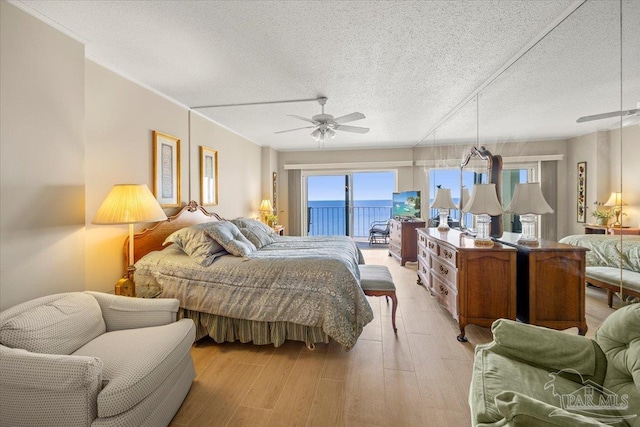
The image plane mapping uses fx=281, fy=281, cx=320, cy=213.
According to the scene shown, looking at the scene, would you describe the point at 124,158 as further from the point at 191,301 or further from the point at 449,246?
the point at 449,246

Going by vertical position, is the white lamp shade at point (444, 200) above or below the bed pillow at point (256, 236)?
above

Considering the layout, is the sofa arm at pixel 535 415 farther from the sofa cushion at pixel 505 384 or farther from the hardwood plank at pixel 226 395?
the hardwood plank at pixel 226 395

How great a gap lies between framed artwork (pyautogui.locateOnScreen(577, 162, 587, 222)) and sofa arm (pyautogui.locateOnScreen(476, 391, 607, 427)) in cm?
171

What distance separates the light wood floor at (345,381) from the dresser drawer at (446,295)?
0.22 meters

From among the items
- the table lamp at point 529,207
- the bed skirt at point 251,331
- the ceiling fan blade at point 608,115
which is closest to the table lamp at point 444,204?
the table lamp at point 529,207

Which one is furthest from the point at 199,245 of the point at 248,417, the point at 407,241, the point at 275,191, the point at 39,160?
the point at 275,191

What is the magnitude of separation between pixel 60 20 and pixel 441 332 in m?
3.99

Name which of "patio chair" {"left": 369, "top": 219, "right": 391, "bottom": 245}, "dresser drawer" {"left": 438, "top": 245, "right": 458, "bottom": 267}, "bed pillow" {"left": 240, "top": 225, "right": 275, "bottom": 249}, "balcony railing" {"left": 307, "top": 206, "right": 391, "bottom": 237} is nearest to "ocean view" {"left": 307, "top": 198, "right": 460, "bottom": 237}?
"balcony railing" {"left": 307, "top": 206, "right": 391, "bottom": 237}

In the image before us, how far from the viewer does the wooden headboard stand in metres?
2.83

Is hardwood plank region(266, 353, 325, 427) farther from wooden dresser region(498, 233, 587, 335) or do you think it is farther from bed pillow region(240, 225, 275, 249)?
wooden dresser region(498, 233, 587, 335)

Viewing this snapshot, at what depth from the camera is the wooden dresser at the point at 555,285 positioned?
7.23 ft

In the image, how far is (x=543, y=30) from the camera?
2.10 meters

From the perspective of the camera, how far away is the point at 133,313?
1.93 meters

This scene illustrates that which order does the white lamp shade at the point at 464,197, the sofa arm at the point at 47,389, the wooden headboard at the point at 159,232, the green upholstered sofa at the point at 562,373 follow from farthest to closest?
the white lamp shade at the point at 464,197 < the wooden headboard at the point at 159,232 < the sofa arm at the point at 47,389 < the green upholstered sofa at the point at 562,373
